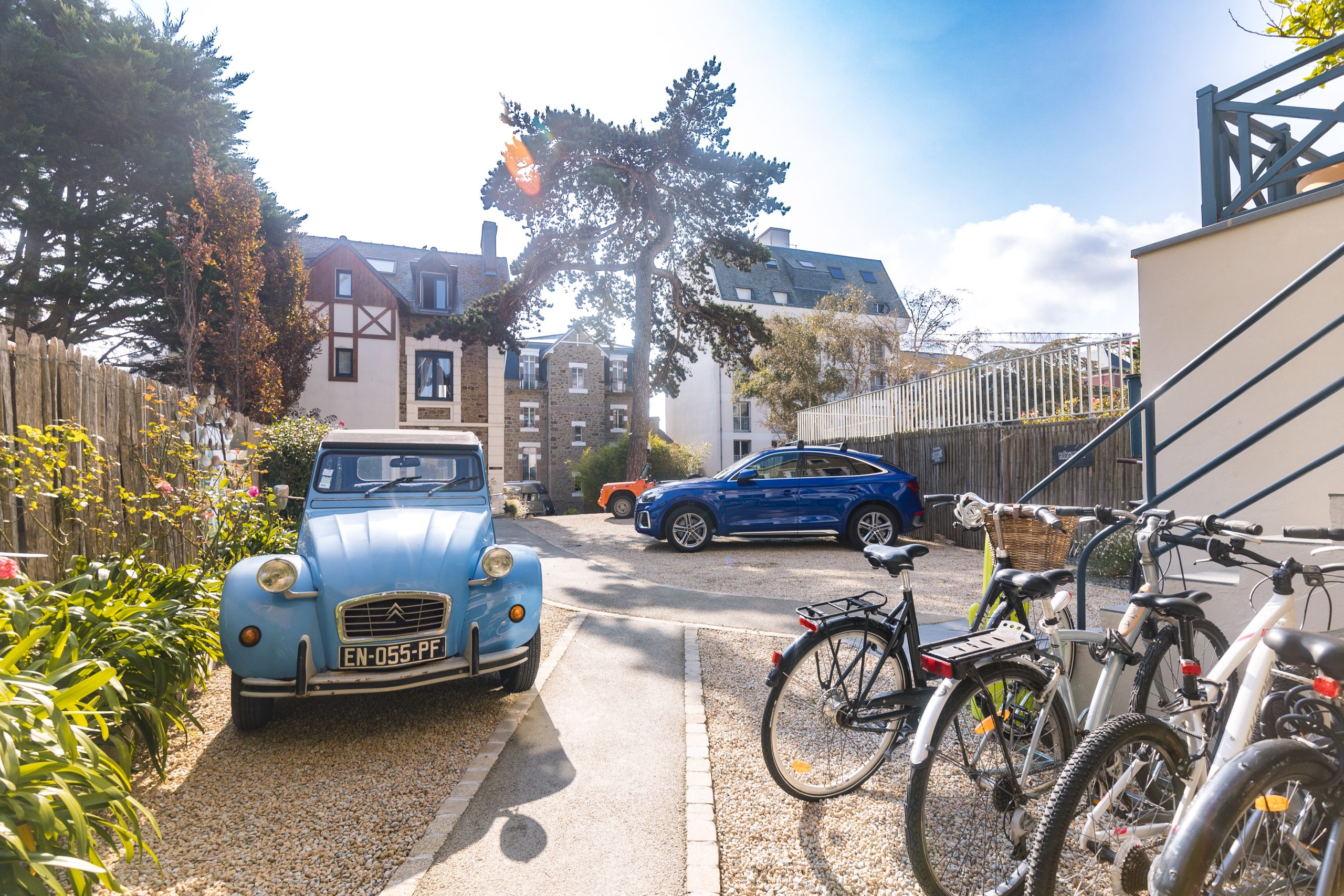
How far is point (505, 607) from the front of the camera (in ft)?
13.1

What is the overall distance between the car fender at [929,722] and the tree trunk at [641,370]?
57.8ft

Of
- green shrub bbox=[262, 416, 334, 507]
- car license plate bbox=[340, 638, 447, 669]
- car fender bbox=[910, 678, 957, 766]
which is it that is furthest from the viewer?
green shrub bbox=[262, 416, 334, 507]

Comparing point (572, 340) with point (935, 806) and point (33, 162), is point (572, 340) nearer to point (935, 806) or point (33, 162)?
point (33, 162)

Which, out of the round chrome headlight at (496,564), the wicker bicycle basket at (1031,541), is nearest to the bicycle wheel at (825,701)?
the wicker bicycle basket at (1031,541)

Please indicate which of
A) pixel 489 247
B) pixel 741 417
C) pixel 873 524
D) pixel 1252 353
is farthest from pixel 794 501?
pixel 741 417

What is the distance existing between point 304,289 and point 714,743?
20.7m

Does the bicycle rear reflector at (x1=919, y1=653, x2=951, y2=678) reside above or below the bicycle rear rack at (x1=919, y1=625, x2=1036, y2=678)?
below

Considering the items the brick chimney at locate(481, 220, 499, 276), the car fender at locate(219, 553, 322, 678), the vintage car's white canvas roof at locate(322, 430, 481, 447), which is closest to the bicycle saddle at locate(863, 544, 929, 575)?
the car fender at locate(219, 553, 322, 678)

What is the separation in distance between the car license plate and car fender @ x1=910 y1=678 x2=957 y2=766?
2.48m

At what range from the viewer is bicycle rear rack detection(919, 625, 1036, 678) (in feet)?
7.68

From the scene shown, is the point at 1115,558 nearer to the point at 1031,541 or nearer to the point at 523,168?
the point at 1031,541

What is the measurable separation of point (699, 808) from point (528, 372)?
34272 millimetres

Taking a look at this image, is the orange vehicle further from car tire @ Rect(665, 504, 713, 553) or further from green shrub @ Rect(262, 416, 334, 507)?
green shrub @ Rect(262, 416, 334, 507)

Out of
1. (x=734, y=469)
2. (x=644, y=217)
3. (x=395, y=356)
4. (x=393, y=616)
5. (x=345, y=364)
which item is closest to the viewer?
(x=393, y=616)
